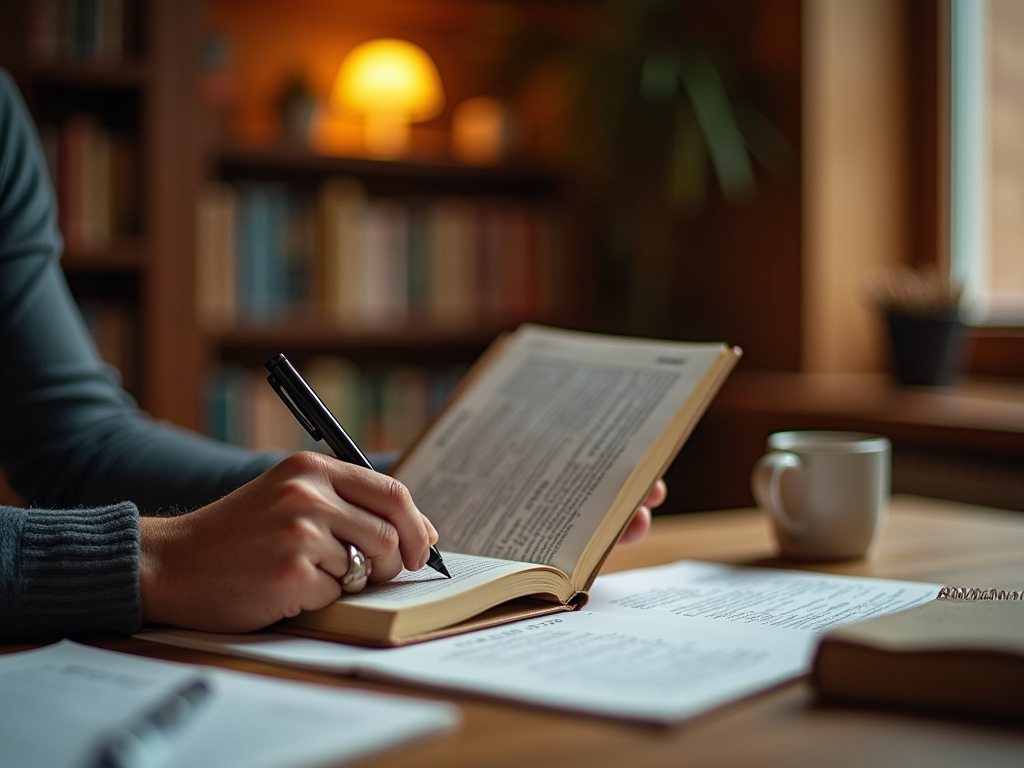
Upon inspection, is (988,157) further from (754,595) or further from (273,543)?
(273,543)

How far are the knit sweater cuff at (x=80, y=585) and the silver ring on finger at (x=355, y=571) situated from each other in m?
0.11

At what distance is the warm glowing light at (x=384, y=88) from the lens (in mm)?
2822

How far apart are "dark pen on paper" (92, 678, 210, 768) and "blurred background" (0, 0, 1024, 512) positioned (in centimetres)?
161

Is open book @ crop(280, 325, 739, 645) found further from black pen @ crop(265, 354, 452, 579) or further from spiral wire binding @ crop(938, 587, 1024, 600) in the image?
spiral wire binding @ crop(938, 587, 1024, 600)

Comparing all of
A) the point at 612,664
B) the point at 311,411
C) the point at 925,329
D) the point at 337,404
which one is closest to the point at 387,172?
the point at 337,404

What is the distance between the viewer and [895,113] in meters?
2.50

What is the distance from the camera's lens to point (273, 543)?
1.96 ft

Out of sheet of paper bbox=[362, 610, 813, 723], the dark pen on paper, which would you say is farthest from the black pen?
the dark pen on paper

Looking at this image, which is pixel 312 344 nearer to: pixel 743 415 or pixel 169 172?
pixel 169 172

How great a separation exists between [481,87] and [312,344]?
3.00 ft

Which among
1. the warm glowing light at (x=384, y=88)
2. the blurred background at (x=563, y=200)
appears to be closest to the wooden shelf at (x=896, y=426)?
the blurred background at (x=563, y=200)

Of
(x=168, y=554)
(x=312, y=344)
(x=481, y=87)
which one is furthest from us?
(x=481, y=87)

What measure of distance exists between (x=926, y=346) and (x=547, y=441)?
1.37m

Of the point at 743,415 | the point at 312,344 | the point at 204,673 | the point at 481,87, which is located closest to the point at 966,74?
the point at 743,415
